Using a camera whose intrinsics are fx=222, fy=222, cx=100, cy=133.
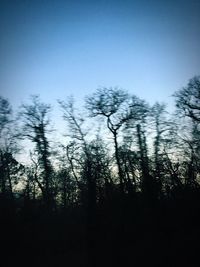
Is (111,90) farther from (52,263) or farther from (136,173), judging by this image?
(52,263)

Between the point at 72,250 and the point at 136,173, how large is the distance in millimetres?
14002

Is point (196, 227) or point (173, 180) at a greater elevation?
point (173, 180)

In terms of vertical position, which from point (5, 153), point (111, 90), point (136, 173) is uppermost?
point (111, 90)

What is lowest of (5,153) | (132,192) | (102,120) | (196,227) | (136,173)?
(196,227)

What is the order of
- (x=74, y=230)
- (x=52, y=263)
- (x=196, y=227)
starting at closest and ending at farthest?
(x=52, y=263) < (x=196, y=227) < (x=74, y=230)

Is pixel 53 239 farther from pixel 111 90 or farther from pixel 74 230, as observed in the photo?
pixel 111 90


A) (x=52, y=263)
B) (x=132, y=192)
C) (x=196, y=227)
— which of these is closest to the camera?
(x=52, y=263)

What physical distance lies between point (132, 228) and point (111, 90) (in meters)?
15.6

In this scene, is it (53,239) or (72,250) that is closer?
(72,250)

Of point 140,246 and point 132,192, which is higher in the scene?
point 132,192

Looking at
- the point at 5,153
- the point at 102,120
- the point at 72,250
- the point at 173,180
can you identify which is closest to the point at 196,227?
the point at 173,180

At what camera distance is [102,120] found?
2728 cm

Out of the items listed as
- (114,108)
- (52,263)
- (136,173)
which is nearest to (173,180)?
(136,173)

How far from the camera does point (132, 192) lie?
18.2 metres
